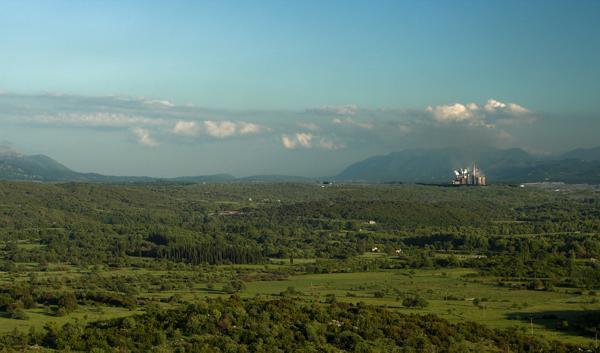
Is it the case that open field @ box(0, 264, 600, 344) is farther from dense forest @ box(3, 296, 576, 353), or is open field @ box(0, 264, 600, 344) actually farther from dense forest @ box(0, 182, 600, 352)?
dense forest @ box(3, 296, 576, 353)

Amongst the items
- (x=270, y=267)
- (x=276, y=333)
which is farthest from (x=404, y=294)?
(x=270, y=267)

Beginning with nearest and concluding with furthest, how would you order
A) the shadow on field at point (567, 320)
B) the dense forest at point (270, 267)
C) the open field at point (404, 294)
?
the dense forest at point (270, 267) → the shadow on field at point (567, 320) → the open field at point (404, 294)

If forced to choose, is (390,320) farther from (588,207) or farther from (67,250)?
(588,207)

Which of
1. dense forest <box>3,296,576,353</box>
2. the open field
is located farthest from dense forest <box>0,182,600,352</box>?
the open field

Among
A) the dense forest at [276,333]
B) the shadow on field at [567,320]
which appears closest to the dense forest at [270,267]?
the dense forest at [276,333]

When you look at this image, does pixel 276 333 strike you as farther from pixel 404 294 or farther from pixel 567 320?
pixel 404 294

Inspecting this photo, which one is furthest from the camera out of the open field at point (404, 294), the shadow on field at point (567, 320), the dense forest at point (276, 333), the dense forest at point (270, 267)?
the open field at point (404, 294)

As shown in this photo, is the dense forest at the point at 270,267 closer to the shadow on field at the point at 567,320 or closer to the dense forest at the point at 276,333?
the dense forest at the point at 276,333

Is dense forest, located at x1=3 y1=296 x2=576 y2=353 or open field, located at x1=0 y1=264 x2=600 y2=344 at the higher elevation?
dense forest, located at x1=3 y1=296 x2=576 y2=353
